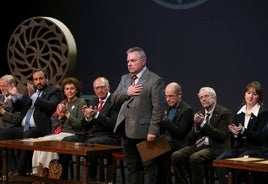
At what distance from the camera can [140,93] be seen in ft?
17.8

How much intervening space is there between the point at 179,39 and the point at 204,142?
7.35 ft

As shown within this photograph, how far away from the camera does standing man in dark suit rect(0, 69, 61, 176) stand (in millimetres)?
6980

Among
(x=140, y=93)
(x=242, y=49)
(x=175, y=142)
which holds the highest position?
(x=242, y=49)

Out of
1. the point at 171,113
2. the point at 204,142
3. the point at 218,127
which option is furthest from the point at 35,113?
the point at 218,127

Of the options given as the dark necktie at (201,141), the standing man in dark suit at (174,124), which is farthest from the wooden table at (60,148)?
the dark necktie at (201,141)

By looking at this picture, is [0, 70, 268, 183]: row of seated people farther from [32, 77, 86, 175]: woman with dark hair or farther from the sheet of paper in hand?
the sheet of paper in hand

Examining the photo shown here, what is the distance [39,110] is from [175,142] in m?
1.86

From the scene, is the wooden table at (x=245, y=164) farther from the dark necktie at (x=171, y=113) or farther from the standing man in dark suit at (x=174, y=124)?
the dark necktie at (x=171, y=113)

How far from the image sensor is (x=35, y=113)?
7.13 metres

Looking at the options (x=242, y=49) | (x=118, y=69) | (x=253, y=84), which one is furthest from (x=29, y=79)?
(x=253, y=84)

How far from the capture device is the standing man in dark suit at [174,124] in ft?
19.4

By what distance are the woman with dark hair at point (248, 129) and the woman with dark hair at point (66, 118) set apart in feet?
6.17

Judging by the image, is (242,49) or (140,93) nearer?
(140,93)

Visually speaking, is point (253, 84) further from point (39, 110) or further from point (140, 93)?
point (39, 110)
